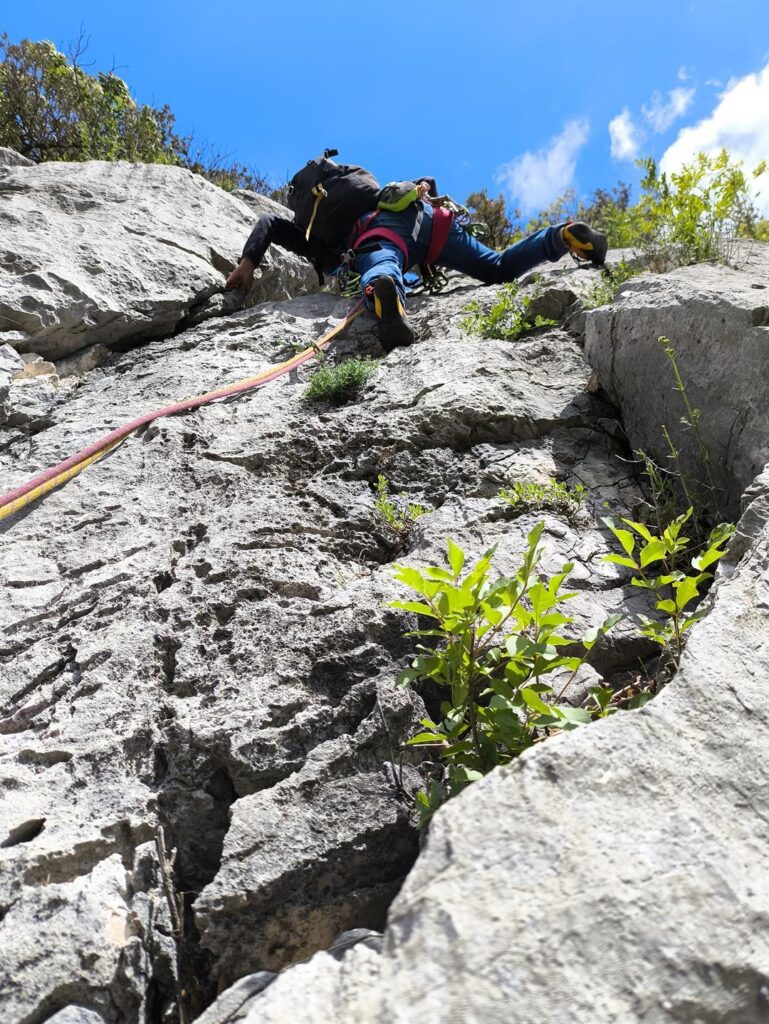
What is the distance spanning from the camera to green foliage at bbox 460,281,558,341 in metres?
4.30

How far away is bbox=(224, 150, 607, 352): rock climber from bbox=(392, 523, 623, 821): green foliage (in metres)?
3.56

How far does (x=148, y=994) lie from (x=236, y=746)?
1.94 ft

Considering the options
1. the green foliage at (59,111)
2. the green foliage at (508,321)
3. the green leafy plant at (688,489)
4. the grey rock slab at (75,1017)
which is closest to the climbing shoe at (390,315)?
the green foliage at (508,321)

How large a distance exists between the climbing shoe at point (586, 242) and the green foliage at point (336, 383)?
2.06 m

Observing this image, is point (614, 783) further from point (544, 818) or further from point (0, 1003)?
point (0, 1003)

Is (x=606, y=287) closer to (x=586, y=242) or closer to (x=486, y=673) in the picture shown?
(x=586, y=242)

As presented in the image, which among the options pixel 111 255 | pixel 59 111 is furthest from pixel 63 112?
pixel 111 255

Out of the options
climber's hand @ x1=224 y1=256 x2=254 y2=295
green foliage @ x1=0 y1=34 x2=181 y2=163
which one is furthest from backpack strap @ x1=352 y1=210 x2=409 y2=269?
green foliage @ x1=0 y1=34 x2=181 y2=163

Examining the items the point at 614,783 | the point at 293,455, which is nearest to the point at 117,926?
the point at 614,783

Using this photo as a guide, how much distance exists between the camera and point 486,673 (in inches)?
76.6

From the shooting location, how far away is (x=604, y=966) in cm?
117

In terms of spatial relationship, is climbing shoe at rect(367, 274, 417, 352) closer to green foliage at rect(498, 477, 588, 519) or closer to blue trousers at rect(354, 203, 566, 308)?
blue trousers at rect(354, 203, 566, 308)

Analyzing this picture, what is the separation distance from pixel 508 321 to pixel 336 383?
3.89ft

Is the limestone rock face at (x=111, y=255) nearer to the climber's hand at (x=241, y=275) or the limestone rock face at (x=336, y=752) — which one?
the climber's hand at (x=241, y=275)
